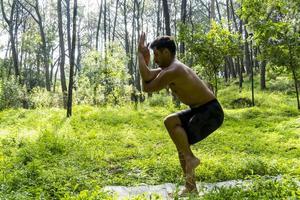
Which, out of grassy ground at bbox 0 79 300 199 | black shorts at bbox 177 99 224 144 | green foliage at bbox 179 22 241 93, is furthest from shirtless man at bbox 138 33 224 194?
green foliage at bbox 179 22 241 93

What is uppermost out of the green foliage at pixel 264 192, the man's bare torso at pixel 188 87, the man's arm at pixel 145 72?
the man's arm at pixel 145 72

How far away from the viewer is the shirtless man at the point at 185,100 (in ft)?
13.5

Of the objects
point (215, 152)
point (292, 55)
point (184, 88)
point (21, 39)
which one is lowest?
point (215, 152)

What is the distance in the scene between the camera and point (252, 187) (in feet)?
13.0

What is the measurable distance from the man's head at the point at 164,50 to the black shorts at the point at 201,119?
626mm

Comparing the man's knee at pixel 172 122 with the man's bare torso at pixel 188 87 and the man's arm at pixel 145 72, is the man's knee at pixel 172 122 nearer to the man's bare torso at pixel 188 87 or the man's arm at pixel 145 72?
the man's bare torso at pixel 188 87

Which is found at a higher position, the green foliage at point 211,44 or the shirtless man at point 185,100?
the green foliage at point 211,44

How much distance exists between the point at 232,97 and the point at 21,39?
24.6 meters

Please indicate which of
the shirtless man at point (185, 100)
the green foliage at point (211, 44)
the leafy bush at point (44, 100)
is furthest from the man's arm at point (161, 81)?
the leafy bush at point (44, 100)

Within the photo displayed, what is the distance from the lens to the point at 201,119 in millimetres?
4199

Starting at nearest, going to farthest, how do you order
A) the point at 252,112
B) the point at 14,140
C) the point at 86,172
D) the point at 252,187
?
the point at 252,187
the point at 86,172
the point at 14,140
the point at 252,112

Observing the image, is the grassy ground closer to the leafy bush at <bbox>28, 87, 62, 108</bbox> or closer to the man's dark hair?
the man's dark hair

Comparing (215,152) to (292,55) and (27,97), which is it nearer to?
(292,55)

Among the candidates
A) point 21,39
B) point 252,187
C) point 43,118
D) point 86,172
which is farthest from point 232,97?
point 21,39
